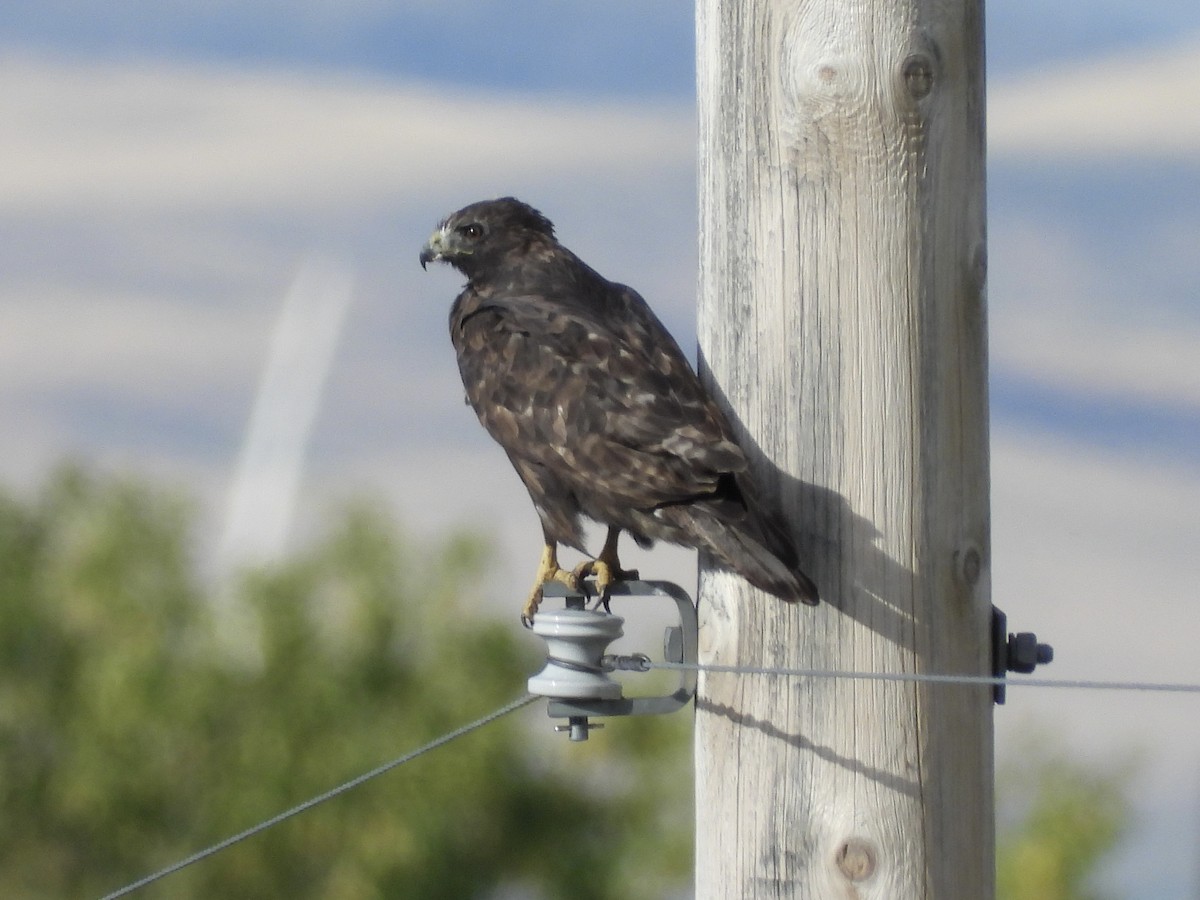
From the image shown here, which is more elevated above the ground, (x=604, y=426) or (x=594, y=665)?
(x=604, y=426)

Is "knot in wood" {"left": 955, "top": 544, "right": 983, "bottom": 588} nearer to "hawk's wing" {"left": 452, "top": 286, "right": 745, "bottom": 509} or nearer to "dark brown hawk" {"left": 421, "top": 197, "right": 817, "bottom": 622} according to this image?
"dark brown hawk" {"left": 421, "top": 197, "right": 817, "bottom": 622}

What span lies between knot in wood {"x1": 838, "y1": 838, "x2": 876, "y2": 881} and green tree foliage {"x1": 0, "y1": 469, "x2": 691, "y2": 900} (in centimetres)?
1814

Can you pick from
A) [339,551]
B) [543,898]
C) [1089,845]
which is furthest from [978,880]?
[543,898]

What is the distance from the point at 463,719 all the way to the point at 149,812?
4.54m

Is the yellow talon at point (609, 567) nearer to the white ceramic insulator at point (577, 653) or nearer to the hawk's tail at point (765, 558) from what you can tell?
the white ceramic insulator at point (577, 653)

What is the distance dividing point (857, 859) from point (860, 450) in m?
0.80

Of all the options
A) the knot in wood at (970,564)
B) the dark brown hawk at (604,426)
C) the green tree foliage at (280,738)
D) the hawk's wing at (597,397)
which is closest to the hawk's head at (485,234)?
the dark brown hawk at (604,426)

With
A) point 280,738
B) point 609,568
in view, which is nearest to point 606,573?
point 609,568

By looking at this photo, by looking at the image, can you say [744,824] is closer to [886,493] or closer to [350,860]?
[886,493]

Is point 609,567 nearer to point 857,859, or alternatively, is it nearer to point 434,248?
point 857,859

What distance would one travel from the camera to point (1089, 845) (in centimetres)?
1917

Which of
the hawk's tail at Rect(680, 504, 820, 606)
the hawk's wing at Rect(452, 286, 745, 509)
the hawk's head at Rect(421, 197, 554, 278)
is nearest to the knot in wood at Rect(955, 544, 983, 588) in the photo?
the hawk's tail at Rect(680, 504, 820, 606)

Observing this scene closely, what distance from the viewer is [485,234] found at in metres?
5.31

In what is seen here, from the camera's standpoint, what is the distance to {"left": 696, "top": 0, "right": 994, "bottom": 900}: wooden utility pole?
10.1 feet
